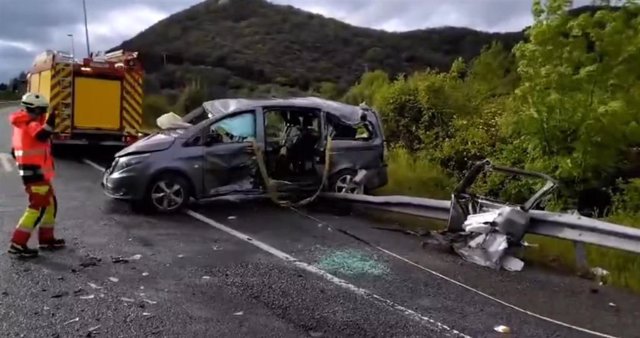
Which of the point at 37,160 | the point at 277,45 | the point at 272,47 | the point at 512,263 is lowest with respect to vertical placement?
the point at 512,263

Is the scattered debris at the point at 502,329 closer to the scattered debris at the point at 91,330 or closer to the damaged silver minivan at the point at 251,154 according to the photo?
the scattered debris at the point at 91,330

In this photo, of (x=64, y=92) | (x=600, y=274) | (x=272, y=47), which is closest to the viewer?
(x=600, y=274)

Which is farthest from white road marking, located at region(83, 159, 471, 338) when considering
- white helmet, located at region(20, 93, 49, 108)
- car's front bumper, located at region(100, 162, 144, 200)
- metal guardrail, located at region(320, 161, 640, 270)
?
white helmet, located at region(20, 93, 49, 108)

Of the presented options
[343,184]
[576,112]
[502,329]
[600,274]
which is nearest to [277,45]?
[343,184]

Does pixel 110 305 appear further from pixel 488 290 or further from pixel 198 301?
pixel 488 290

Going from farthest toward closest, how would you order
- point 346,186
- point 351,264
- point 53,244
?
point 346,186
point 53,244
point 351,264

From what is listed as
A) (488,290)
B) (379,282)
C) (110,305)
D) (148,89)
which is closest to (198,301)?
(110,305)

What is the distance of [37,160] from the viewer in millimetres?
7188

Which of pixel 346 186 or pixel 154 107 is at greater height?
pixel 154 107

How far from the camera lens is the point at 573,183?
10.3 metres

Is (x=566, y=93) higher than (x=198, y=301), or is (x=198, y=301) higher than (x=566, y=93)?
(x=566, y=93)

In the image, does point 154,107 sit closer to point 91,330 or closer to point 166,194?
point 166,194

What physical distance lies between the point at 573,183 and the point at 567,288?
14.7ft

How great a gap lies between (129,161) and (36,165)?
7.49 ft
